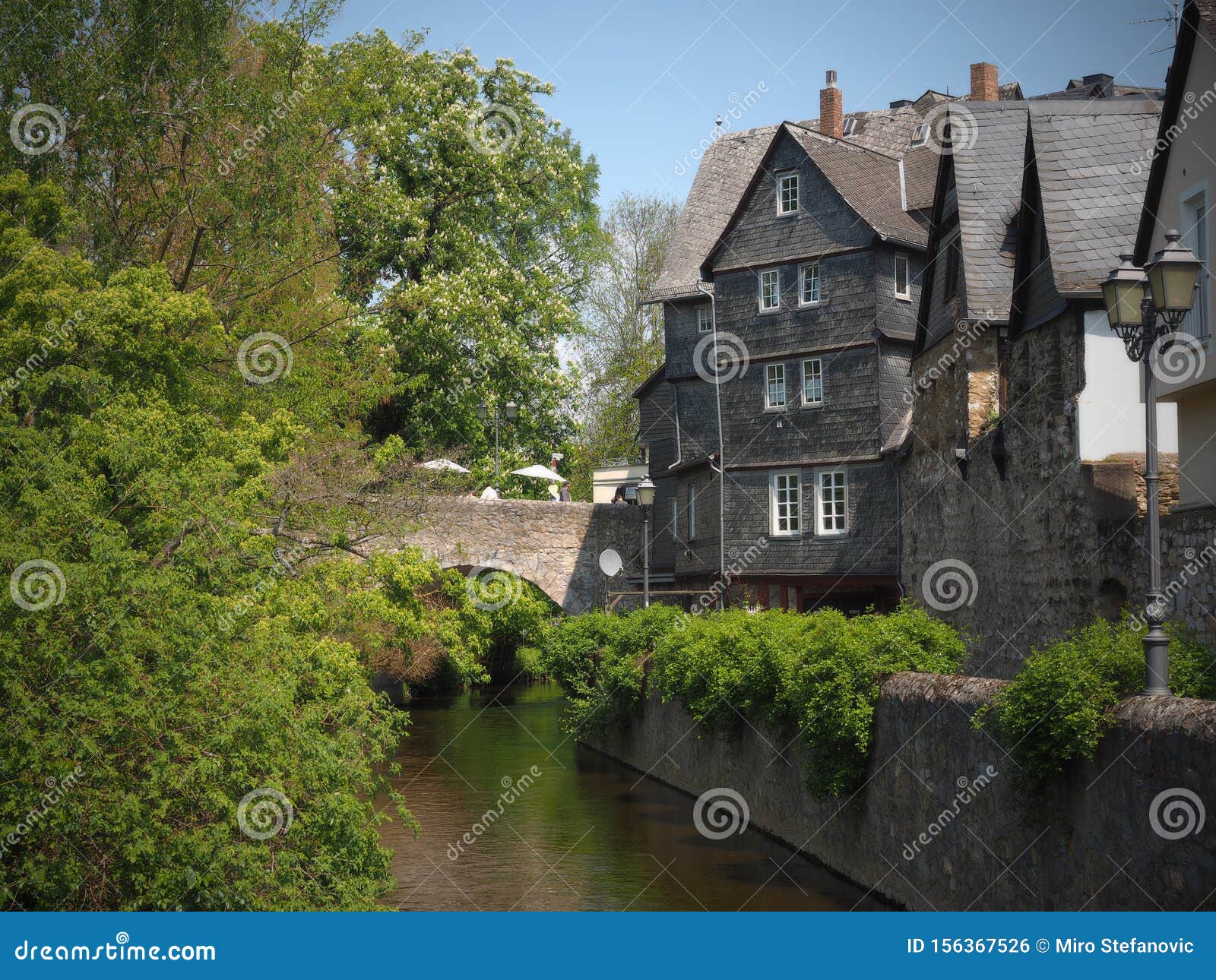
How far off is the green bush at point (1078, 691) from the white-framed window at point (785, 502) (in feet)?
59.8

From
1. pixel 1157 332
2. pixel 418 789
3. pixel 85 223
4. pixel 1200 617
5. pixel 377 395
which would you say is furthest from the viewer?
pixel 377 395

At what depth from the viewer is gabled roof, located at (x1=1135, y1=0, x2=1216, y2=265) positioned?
13.8 metres

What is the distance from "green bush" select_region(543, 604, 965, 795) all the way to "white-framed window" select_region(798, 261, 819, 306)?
8059 mm

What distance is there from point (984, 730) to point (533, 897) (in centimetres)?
616

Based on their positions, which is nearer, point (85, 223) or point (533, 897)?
point (533, 897)

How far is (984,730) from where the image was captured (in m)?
9.81

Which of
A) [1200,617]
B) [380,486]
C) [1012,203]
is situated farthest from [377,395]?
[1200,617]

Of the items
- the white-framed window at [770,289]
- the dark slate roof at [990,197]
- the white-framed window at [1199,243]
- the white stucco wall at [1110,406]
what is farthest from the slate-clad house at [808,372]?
the white-framed window at [1199,243]

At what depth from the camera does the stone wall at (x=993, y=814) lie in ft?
24.1

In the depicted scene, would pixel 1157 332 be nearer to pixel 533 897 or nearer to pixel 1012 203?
pixel 533 897

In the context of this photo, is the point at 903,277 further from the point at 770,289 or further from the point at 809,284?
the point at 770,289

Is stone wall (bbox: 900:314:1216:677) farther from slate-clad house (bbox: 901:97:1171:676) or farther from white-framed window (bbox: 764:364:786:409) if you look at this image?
white-framed window (bbox: 764:364:786:409)

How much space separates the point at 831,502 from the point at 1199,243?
1309cm

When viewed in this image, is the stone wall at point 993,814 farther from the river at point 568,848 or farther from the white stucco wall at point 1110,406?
the white stucco wall at point 1110,406
